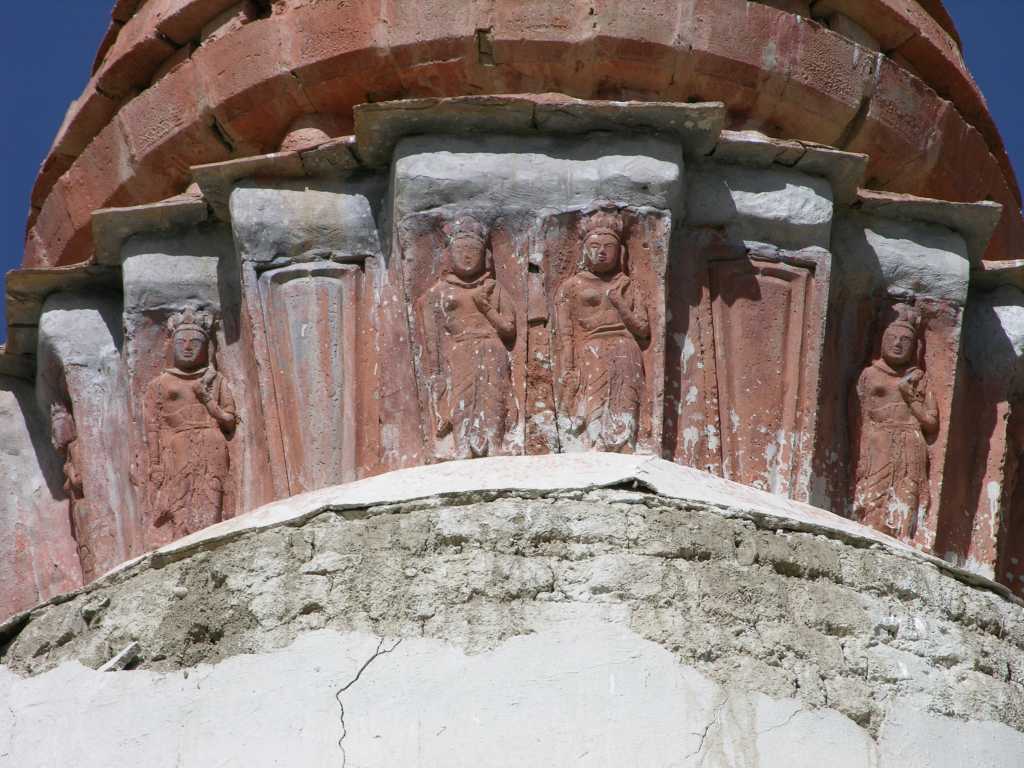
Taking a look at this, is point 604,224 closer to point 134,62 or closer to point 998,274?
point 998,274

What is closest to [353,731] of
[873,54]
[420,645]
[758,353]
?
[420,645]

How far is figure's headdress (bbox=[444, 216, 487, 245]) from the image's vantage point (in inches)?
329

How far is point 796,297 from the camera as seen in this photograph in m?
8.53

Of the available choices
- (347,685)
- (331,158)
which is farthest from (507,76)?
(347,685)

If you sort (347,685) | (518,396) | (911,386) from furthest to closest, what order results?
(911,386), (518,396), (347,685)

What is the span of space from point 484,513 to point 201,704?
0.99m

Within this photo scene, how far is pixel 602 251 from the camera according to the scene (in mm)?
8336

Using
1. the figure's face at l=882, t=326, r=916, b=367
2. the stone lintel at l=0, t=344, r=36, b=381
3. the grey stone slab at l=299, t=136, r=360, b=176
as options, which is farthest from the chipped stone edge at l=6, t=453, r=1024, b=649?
the stone lintel at l=0, t=344, r=36, b=381

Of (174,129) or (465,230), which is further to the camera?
(174,129)

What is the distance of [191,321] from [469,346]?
1028 mm

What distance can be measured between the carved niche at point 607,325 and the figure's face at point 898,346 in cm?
85

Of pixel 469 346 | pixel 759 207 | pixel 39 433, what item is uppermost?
pixel 759 207

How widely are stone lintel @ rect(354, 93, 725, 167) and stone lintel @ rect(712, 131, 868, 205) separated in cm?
15

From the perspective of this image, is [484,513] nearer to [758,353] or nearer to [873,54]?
[758,353]
